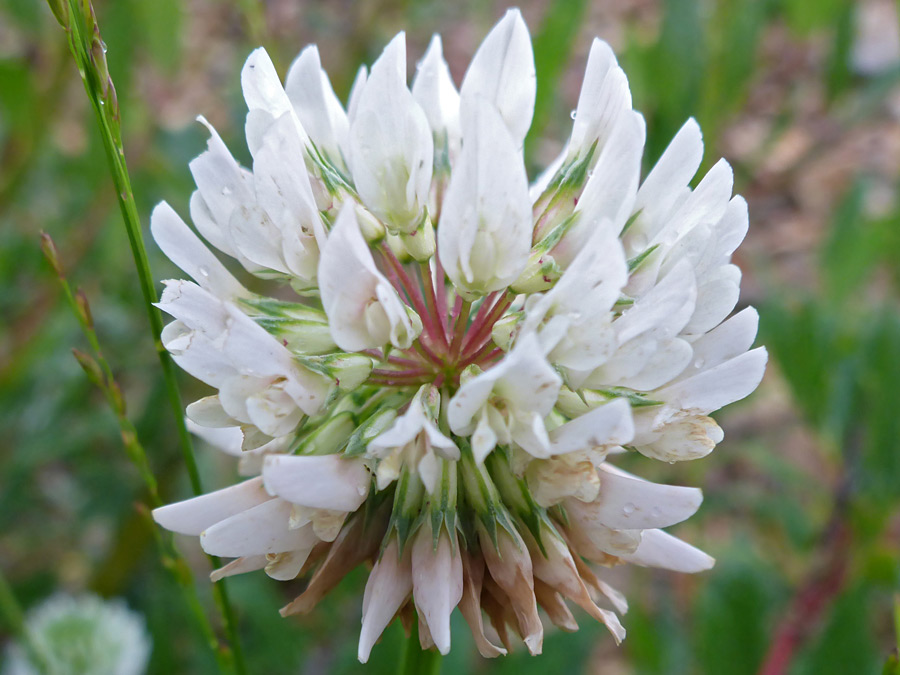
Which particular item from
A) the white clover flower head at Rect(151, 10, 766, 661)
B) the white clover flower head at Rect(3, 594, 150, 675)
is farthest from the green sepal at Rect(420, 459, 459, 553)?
the white clover flower head at Rect(3, 594, 150, 675)

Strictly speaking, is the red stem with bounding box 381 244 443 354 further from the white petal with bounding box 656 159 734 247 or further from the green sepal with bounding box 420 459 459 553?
the white petal with bounding box 656 159 734 247

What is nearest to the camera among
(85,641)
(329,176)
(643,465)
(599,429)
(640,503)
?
(599,429)

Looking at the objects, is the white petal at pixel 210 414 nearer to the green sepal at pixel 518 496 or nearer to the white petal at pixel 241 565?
the white petal at pixel 241 565

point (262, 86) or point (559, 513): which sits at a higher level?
point (262, 86)

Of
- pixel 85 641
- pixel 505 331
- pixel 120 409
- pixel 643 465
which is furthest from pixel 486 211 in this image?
pixel 643 465

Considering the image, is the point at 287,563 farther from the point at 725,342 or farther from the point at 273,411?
the point at 725,342

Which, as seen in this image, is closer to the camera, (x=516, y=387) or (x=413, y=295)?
(x=516, y=387)

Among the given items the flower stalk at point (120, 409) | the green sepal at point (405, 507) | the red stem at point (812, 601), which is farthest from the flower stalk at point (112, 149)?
the red stem at point (812, 601)

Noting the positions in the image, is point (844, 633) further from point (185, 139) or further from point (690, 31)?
point (185, 139)
